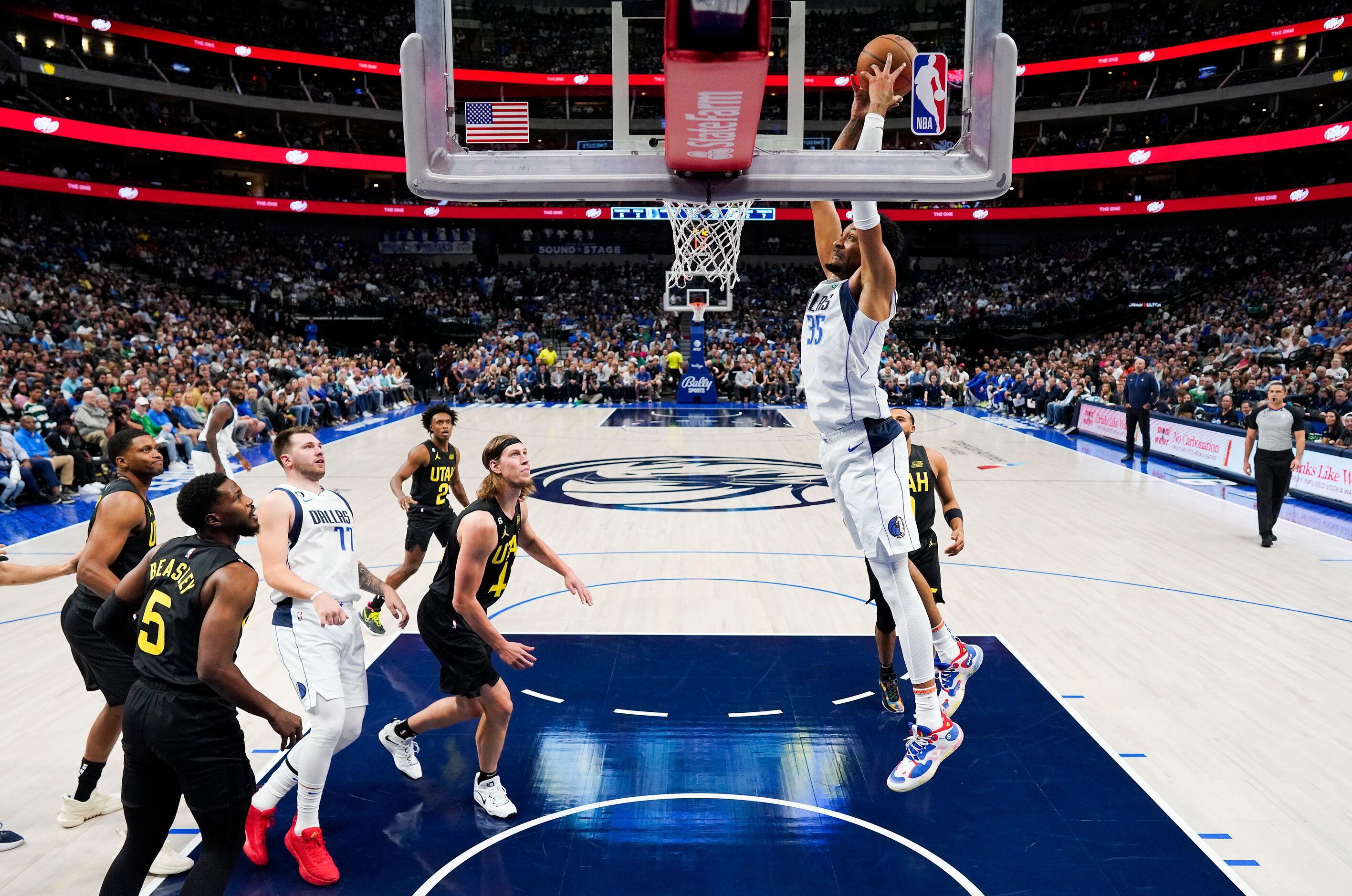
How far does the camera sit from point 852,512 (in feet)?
12.9

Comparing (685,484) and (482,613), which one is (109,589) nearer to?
(482,613)

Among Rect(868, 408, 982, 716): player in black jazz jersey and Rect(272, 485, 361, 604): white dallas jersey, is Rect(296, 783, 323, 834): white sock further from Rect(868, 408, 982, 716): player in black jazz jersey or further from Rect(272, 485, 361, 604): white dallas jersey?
Rect(868, 408, 982, 716): player in black jazz jersey

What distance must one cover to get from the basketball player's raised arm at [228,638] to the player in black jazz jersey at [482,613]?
38.9 inches

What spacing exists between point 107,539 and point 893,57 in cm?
388

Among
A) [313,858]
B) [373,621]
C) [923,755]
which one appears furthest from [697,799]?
[373,621]

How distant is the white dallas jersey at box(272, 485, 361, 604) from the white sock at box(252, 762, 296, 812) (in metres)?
0.72

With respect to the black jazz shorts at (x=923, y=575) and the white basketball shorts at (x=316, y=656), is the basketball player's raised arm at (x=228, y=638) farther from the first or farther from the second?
the black jazz shorts at (x=923, y=575)

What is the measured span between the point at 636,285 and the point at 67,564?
33125mm

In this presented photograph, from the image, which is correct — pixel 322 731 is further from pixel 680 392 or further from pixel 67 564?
pixel 680 392

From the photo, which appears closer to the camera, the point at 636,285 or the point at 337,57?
the point at 337,57

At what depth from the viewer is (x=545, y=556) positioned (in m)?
4.50

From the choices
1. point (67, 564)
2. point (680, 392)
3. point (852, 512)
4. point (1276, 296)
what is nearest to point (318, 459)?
point (67, 564)

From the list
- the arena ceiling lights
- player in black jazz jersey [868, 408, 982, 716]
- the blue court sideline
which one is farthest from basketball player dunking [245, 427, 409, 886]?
the arena ceiling lights

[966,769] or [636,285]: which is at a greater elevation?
[636,285]
